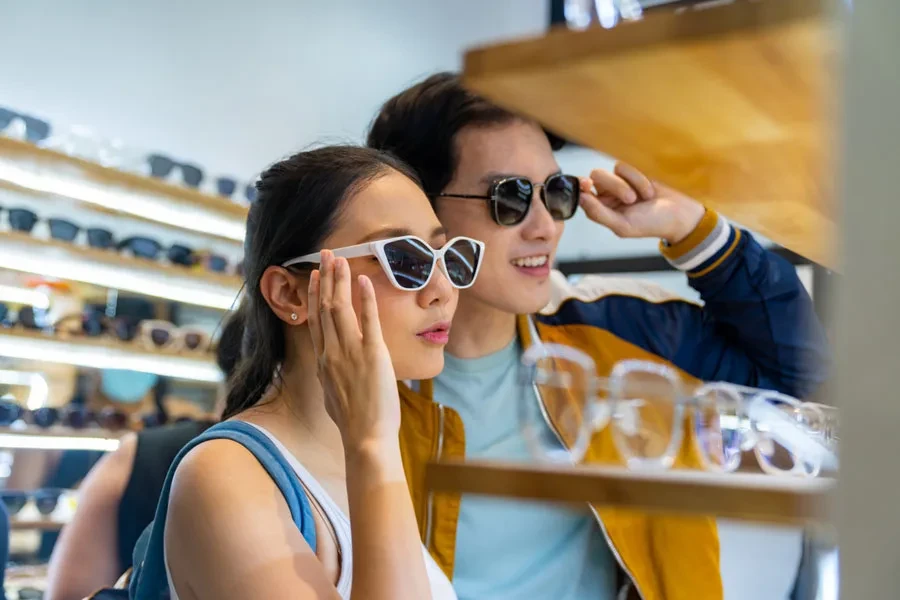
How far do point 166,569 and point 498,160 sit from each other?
94cm

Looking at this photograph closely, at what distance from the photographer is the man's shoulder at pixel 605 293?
1.74 m

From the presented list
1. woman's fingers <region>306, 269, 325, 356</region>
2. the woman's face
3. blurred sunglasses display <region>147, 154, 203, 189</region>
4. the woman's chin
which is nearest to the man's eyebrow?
the woman's face

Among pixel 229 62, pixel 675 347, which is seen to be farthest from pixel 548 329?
pixel 229 62

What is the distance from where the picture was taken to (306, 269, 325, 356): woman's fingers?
1.11 meters

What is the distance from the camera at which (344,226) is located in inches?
51.4

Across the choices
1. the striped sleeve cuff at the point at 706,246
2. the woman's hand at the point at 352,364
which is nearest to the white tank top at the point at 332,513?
the woman's hand at the point at 352,364

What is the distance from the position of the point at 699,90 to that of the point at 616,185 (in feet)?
3.35

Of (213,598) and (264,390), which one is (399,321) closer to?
(264,390)

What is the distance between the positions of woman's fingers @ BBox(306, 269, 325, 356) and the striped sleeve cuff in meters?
0.72

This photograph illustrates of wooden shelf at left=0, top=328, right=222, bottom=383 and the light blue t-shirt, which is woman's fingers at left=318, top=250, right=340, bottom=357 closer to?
the light blue t-shirt

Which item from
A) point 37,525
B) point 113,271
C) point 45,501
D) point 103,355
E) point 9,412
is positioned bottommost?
point 37,525

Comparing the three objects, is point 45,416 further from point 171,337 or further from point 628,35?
point 628,35

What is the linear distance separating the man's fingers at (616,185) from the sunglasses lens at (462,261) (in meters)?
0.29

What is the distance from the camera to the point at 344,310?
1081 mm
